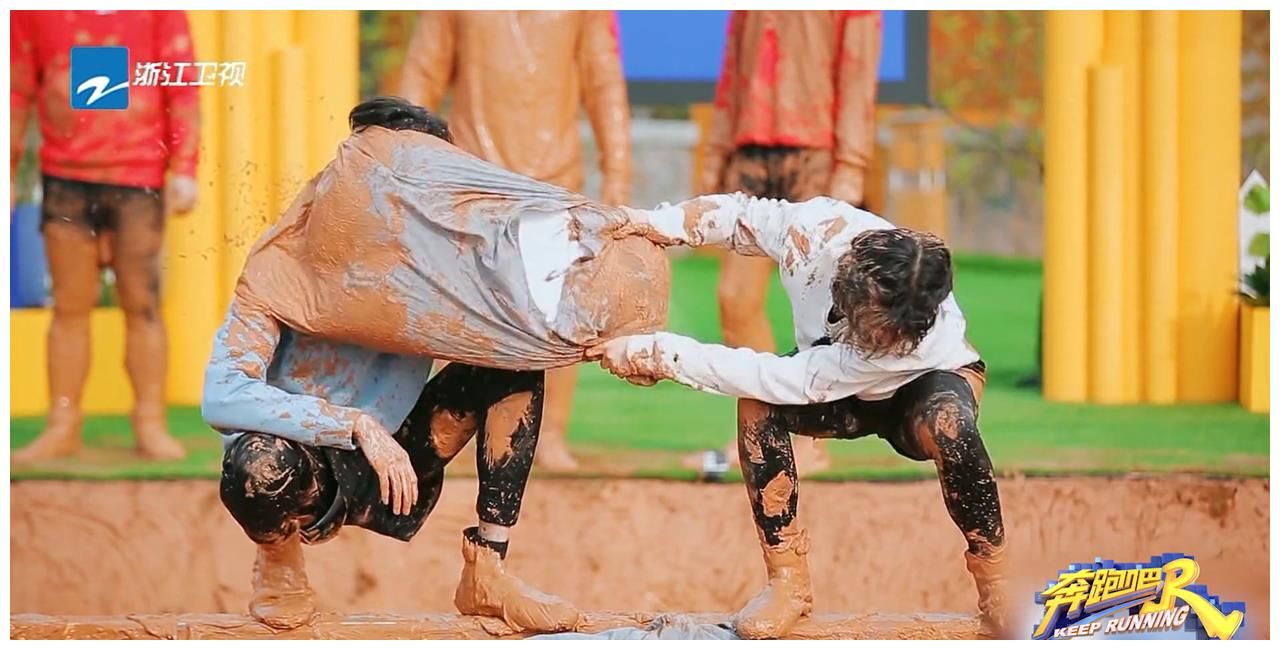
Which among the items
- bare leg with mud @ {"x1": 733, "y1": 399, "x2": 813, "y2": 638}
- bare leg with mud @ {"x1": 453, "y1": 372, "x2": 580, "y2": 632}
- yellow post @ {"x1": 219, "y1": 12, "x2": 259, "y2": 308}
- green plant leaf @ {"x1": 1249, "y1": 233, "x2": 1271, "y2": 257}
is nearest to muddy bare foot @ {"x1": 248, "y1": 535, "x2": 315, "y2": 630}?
bare leg with mud @ {"x1": 453, "y1": 372, "x2": 580, "y2": 632}

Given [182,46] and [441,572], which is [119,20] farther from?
[441,572]

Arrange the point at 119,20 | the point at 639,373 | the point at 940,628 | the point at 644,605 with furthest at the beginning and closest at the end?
the point at 644,605 < the point at 119,20 < the point at 940,628 < the point at 639,373

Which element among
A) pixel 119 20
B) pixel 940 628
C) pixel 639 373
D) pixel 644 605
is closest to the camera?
pixel 639 373

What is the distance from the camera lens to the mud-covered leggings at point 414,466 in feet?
11.7

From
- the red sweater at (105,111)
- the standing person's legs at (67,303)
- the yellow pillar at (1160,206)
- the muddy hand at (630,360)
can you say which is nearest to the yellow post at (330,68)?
the red sweater at (105,111)

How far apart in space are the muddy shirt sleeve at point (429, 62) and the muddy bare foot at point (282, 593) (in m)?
→ 1.63

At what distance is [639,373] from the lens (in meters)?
3.59

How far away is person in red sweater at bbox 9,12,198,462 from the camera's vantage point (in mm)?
4641

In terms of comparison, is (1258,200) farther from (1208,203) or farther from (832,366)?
(832,366)

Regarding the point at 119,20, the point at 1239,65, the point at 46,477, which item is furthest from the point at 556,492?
the point at 1239,65

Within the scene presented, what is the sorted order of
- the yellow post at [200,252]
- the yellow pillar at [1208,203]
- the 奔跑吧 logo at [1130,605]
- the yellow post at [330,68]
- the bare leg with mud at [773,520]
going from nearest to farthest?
the bare leg with mud at [773,520] < the 奔跑吧 logo at [1130,605] < the yellow post at [200,252] < the yellow post at [330,68] < the yellow pillar at [1208,203]

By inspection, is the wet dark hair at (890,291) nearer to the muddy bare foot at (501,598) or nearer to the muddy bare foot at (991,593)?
the muddy bare foot at (991,593)

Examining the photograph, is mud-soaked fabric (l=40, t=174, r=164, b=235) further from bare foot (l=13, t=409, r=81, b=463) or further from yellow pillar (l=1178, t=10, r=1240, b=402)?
yellow pillar (l=1178, t=10, r=1240, b=402)

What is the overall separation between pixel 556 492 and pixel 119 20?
5.70ft
